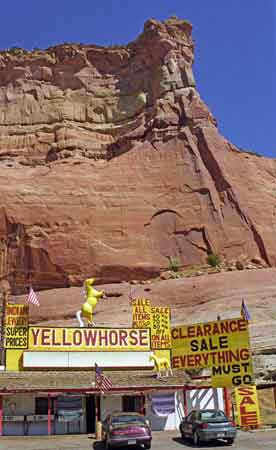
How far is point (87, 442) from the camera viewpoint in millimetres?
25688

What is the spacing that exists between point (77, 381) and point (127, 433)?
310 inches

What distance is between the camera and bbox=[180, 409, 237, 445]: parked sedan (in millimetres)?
23453

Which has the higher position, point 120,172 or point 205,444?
point 120,172

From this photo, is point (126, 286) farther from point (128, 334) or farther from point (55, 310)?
point (128, 334)

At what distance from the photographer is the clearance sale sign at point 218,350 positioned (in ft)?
93.5

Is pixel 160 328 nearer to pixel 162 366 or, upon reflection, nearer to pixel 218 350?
pixel 162 366

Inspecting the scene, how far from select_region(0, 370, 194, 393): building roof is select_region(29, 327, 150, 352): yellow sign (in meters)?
1.43

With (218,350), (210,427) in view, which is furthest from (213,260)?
(210,427)

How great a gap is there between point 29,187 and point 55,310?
20.5m

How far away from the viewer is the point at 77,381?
2998 centimetres

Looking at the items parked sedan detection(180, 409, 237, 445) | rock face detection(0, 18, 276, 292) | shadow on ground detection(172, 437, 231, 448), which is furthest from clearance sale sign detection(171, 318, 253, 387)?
rock face detection(0, 18, 276, 292)

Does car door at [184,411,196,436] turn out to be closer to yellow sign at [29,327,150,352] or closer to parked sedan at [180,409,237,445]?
parked sedan at [180,409,237,445]

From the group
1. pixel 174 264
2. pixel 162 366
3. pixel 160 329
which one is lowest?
pixel 162 366

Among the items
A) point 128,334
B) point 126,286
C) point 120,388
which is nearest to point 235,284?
point 126,286
